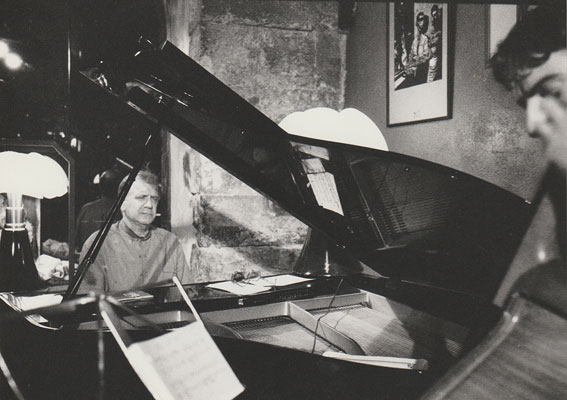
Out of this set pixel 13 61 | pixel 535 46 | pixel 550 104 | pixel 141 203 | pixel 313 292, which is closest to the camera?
pixel 550 104

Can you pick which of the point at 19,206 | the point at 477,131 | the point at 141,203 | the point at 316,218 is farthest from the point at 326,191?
the point at 19,206

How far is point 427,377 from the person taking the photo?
1023 mm

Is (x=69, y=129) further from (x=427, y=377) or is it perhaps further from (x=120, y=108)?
(x=427, y=377)

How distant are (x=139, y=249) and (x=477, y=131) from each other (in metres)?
2.05

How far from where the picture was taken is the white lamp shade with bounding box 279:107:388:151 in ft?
7.19

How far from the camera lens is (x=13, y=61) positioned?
414 cm

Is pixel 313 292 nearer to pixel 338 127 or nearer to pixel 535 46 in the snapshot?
pixel 338 127

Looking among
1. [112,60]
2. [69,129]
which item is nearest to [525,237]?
[112,60]

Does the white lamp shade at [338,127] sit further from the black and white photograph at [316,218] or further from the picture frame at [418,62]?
the picture frame at [418,62]

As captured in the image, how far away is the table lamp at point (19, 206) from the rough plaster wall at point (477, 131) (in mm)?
1931

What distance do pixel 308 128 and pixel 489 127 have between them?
82 cm

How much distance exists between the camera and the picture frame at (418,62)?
2.15 meters

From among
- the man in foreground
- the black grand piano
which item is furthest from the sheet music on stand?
the man in foreground

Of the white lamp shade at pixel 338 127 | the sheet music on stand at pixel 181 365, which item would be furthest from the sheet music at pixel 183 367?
the white lamp shade at pixel 338 127
